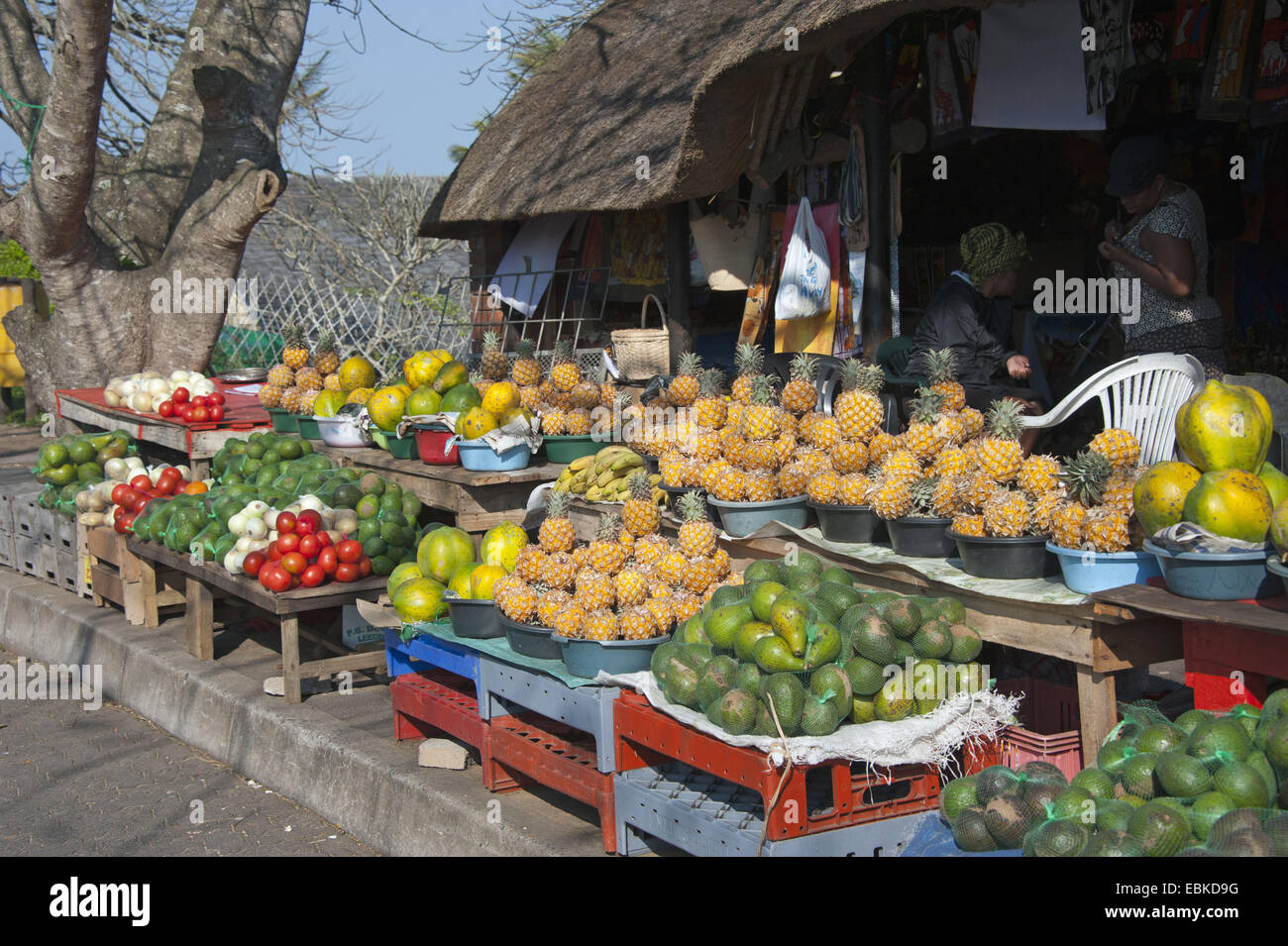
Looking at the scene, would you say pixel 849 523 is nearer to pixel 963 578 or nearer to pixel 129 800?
pixel 963 578

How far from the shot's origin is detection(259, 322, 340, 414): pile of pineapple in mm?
8180

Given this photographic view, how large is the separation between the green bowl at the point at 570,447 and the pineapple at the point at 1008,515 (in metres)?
2.91

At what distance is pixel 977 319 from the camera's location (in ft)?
18.5

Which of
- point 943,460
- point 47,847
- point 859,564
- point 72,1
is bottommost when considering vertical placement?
point 47,847

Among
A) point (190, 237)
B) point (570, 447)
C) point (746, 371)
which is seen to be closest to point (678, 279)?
point (570, 447)

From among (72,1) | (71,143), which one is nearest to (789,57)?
(72,1)

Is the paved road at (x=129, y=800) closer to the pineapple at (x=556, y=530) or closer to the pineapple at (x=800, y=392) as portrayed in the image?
the pineapple at (x=556, y=530)

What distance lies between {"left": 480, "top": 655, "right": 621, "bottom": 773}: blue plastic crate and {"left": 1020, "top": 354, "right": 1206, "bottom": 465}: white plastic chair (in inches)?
72.3

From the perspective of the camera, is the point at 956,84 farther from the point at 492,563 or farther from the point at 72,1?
the point at 72,1

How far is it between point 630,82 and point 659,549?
496cm

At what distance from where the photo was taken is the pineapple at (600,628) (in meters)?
4.28

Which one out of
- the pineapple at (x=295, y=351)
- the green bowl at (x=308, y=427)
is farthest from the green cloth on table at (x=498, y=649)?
the pineapple at (x=295, y=351)

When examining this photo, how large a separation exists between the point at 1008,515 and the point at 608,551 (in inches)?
59.0

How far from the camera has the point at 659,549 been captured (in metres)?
4.62
